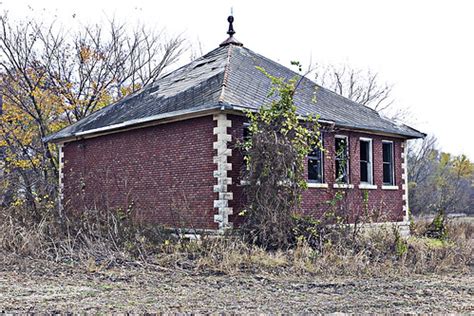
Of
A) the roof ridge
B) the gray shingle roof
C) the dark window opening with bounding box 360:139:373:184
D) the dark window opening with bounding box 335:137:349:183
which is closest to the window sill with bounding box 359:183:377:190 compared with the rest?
the dark window opening with bounding box 360:139:373:184

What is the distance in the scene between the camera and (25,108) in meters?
27.8

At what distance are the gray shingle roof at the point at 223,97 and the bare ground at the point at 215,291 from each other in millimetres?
5337

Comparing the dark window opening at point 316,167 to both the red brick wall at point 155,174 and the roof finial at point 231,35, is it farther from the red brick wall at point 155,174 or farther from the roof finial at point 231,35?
the roof finial at point 231,35

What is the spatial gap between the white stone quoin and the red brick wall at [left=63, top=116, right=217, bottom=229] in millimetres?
270

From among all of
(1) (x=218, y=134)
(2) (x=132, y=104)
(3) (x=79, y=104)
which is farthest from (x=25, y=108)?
(1) (x=218, y=134)

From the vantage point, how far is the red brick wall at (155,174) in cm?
1593

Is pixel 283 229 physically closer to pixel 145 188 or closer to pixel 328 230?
pixel 328 230

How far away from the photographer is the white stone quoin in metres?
15.4

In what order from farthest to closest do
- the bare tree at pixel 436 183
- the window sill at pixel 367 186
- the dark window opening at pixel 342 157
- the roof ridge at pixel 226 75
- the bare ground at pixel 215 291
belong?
the bare tree at pixel 436 183 < the window sill at pixel 367 186 < the dark window opening at pixel 342 157 < the roof ridge at pixel 226 75 < the bare ground at pixel 215 291

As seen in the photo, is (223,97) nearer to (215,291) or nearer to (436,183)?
(215,291)

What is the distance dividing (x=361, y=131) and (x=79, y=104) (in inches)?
599

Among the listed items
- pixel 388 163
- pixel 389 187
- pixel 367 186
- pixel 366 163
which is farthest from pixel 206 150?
pixel 388 163

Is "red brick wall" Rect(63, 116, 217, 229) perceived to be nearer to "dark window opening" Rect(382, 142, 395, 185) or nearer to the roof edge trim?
the roof edge trim

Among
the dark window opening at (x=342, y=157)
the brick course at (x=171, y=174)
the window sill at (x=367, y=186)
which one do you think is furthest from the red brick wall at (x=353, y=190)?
the dark window opening at (x=342, y=157)
